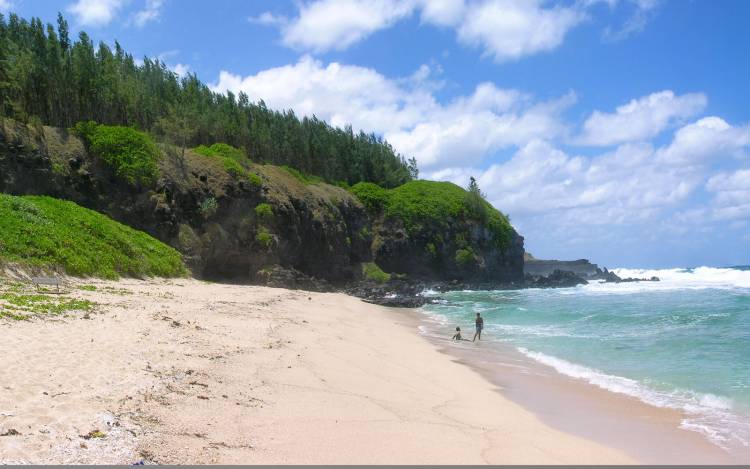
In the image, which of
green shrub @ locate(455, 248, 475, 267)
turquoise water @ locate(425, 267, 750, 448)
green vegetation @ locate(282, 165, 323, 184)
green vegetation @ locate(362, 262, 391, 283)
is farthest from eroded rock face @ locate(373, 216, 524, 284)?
turquoise water @ locate(425, 267, 750, 448)

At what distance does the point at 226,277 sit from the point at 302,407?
30504 mm

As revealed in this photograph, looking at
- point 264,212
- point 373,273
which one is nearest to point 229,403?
point 264,212

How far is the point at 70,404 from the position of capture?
5945 millimetres

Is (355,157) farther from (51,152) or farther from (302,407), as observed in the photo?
(302,407)

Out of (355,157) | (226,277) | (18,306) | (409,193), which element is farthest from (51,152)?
(355,157)

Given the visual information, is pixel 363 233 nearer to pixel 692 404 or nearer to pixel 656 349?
pixel 656 349

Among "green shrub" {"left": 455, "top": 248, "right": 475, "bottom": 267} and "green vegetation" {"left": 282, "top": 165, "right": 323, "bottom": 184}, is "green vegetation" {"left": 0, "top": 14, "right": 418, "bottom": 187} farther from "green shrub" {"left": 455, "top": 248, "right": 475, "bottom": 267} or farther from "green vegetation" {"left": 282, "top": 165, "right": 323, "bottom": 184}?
"green shrub" {"left": 455, "top": 248, "right": 475, "bottom": 267}

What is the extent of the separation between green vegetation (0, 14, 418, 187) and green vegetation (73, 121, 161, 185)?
297 centimetres

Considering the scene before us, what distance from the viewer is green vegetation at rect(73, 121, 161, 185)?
107 ft

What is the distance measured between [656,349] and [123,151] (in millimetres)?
31293

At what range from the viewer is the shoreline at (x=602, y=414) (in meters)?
7.96

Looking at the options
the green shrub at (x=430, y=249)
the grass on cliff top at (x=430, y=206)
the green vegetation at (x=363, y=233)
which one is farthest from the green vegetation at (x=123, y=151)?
the green shrub at (x=430, y=249)

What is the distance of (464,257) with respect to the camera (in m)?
61.3

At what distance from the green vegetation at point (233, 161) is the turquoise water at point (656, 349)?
1780cm
